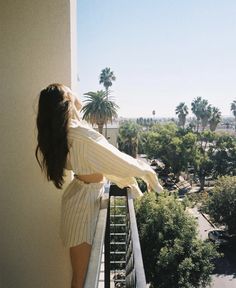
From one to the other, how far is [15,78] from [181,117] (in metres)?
81.6

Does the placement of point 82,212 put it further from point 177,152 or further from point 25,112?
point 177,152

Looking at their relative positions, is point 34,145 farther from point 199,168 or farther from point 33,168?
point 199,168

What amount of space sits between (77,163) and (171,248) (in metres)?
15.1

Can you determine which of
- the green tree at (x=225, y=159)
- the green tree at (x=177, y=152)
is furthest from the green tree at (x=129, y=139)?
the green tree at (x=225, y=159)

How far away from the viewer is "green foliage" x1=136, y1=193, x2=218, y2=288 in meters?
15.4

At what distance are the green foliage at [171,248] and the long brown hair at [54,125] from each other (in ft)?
47.2

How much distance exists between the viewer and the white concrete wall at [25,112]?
2.56 meters

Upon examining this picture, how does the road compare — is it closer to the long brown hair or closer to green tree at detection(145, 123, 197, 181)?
the long brown hair

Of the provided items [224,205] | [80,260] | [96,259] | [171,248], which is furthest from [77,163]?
[224,205]

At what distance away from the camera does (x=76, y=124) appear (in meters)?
2.04

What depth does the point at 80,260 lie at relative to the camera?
2.15 m

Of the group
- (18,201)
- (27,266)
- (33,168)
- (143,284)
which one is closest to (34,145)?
(33,168)

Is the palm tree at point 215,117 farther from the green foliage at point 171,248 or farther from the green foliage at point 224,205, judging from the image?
the green foliage at point 171,248

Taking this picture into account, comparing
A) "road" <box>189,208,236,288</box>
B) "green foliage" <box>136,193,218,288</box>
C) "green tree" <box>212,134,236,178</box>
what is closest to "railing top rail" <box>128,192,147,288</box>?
"green foliage" <box>136,193,218,288</box>
